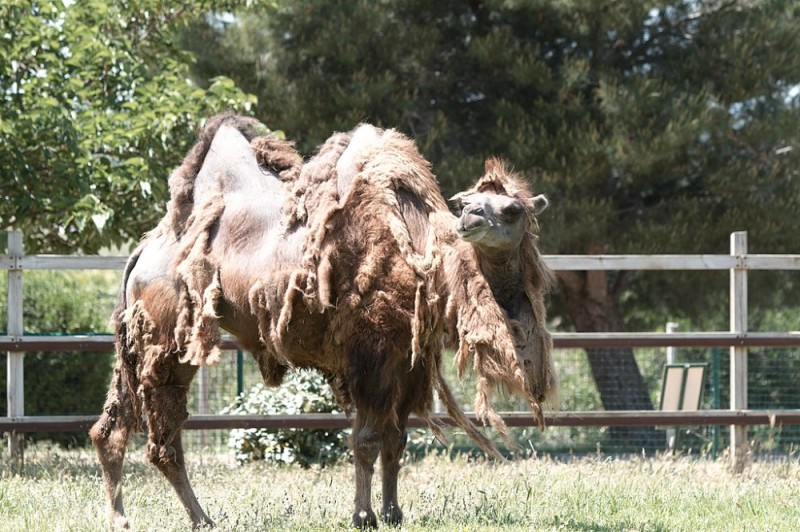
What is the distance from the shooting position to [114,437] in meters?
7.24

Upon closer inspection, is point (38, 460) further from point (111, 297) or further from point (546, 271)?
point (111, 297)

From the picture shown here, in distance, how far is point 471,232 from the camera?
578cm

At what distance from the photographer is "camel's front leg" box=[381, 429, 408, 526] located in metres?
6.62

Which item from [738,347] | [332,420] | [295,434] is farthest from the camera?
[295,434]

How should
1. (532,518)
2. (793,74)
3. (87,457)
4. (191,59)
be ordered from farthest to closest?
1. (793,74)
2. (191,59)
3. (87,457)
4. (532,518)

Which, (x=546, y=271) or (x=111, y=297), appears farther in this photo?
(x=111, y=297)

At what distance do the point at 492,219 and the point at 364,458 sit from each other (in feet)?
4.98

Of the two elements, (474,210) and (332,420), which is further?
(332,420)

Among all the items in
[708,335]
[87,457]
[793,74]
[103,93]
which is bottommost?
[87,457]

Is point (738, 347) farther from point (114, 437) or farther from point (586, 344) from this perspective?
point (114, 437)

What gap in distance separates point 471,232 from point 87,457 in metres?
7.04

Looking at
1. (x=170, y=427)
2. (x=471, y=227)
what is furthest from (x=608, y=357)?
(x=471, y=227)

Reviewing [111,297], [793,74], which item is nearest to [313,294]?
[793,74]

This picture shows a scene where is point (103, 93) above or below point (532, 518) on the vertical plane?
above
